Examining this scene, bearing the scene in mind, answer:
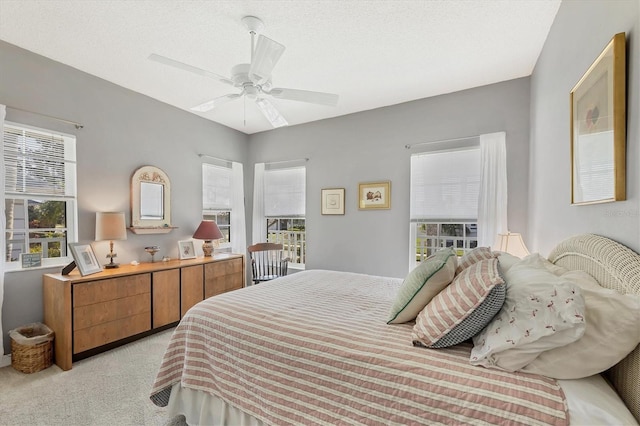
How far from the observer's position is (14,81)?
2.51 metres

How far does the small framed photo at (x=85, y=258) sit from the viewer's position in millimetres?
2649

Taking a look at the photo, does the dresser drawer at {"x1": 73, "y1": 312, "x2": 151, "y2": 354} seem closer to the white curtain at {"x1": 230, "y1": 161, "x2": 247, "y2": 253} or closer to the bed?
the bed

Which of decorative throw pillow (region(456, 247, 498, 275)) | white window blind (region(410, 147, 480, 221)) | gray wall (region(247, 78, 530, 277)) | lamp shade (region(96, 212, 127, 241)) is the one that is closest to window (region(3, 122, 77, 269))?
lamp shade (region(96, 212, 127, 241))

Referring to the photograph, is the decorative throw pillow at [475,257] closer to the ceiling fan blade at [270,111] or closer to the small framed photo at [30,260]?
the ceiling fan blade at [270,111]

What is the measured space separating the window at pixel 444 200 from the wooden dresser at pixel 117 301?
283 centimetres

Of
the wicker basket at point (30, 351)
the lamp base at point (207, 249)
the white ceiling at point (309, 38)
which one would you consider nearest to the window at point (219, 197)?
the lamp base at point (207, 249)

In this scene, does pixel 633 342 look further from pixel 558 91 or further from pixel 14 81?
pixel 14 81

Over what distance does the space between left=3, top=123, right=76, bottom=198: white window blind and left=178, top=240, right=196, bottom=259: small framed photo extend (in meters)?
1.29

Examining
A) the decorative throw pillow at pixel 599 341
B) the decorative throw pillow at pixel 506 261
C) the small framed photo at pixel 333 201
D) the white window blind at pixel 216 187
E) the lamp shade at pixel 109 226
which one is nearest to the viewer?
the decorative throw pillow at pixel 599 341

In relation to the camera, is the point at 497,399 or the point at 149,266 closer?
the point at 497,399

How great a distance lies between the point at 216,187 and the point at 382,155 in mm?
2655

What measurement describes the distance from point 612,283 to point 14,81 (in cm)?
439

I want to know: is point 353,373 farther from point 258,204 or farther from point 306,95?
point 258,204

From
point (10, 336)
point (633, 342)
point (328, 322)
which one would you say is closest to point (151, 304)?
point (10, 336)
